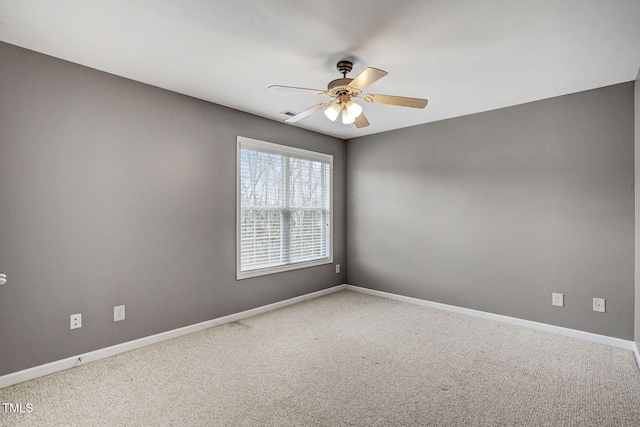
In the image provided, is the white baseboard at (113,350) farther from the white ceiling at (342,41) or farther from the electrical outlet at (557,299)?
the electrical outlet at (557,299)

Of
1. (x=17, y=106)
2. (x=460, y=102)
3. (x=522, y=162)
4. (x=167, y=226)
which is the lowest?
(x=167, y=226)

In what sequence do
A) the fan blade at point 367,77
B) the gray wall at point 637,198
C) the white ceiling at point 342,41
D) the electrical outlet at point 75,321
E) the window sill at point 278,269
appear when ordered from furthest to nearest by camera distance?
the window sill at point 278,269, the gray wall at point 637,198, the electrical outlet at point 75,321, the fan blade at point 367,77, the white ceiling at point 342,41

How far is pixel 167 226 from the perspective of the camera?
3250 millimetres

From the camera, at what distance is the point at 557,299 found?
133 inches

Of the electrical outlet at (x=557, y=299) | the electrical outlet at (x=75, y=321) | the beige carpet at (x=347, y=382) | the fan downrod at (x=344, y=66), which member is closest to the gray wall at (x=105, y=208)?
the electrical outlet at (x=75, y=321)

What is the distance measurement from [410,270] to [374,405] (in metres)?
2.62

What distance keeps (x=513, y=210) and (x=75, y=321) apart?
4.37 meters

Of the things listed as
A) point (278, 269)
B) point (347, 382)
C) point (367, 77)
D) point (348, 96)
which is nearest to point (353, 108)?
point (348, 96)

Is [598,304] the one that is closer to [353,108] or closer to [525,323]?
[525,323]

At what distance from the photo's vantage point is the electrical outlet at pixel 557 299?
336cm

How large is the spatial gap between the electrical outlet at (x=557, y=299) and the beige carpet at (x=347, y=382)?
0.33 metres

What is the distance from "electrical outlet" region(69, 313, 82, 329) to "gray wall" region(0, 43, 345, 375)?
0.03 m

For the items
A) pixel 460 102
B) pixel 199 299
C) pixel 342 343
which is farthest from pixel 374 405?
pixel 460 102

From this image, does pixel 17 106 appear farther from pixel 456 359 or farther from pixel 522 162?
pixel 522 162
